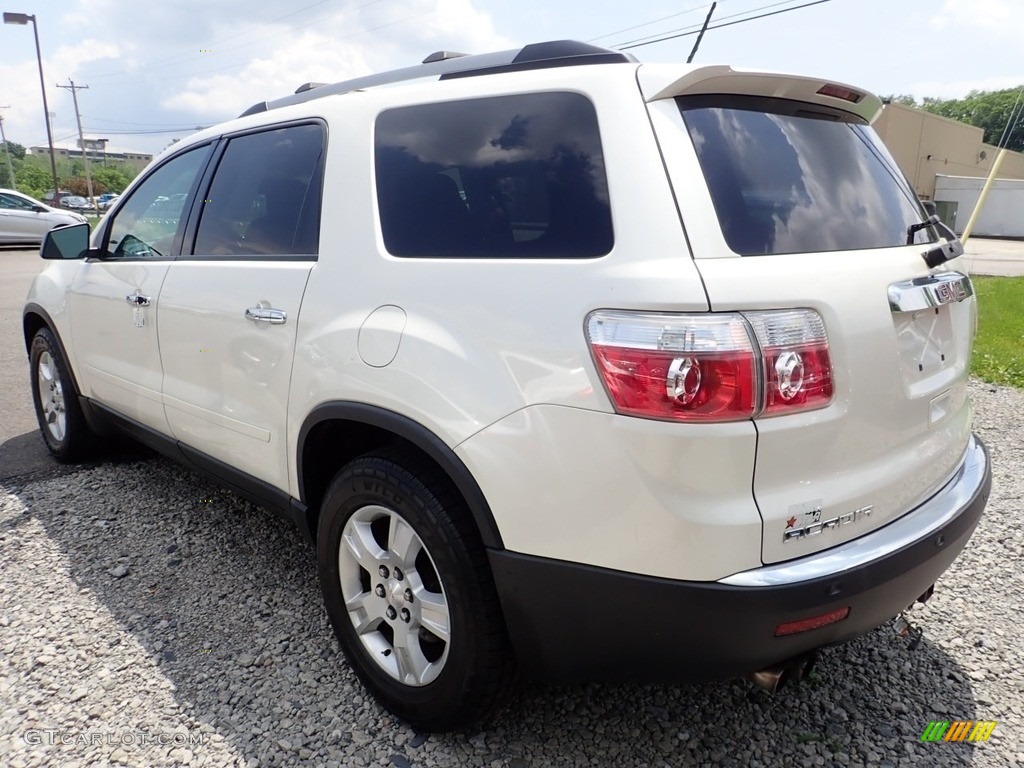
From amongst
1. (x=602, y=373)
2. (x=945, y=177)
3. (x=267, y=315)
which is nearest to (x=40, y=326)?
(x=267, y=315)

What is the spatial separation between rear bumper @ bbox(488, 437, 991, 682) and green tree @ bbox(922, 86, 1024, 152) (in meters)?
84.5

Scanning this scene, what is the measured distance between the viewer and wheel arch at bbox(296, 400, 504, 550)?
6.24 ft

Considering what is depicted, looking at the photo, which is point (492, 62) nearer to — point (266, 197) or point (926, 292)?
point (266, 197)

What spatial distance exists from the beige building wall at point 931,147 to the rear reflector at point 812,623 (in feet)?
124

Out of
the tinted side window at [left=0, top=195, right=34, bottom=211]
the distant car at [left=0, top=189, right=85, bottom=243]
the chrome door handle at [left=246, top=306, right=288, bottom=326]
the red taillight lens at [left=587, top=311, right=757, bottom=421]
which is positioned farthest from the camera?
the tinted side window at [left=0, top=195, right=34, bottom=211]

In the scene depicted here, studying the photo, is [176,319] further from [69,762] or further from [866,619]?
[866,619]

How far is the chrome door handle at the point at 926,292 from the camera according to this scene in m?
1.90

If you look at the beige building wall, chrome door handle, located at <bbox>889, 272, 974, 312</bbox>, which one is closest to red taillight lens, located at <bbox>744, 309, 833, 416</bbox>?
chrome door handle, located at <bbox>889, 272, 974, 312</bbox>

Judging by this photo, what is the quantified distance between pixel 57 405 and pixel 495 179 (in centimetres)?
360

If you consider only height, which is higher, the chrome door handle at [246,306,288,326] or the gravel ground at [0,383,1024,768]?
the chrome door handle at [246,306,288,326]

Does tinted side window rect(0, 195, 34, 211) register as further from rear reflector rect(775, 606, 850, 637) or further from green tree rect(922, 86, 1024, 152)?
green tree rect(922, 86, 1024, 152)

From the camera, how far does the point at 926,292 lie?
1.99 meters

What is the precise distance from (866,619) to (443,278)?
4.57 ft

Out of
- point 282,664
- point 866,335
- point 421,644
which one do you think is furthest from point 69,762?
point 866,335
